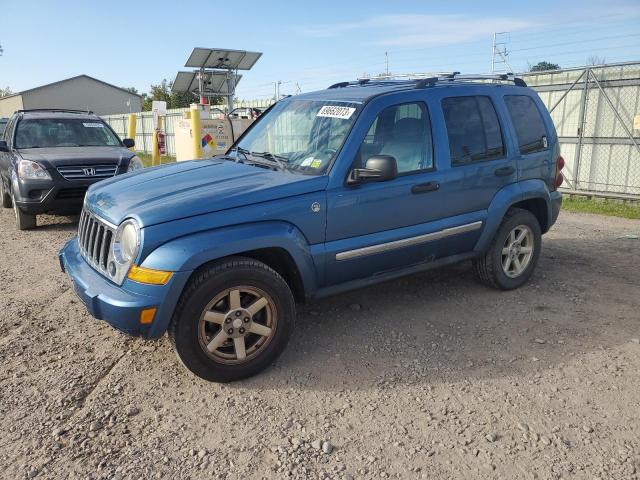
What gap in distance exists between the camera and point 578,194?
33.4 feet

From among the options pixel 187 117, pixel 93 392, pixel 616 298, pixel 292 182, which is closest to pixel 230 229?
pixel 292 182

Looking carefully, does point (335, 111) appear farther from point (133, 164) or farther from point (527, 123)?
point (133, 164)

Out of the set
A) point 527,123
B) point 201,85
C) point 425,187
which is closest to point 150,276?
point 425,187

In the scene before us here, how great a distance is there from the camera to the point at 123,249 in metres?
3.18

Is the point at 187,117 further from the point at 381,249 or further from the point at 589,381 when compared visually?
the point at 589,381

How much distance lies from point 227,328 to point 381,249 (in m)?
1.32

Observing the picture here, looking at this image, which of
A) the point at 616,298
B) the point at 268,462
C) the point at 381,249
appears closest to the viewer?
the point at 268,462

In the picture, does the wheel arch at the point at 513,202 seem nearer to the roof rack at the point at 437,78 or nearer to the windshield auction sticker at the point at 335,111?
the roof rack at the point at 437,78

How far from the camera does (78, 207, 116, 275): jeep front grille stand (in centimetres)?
340

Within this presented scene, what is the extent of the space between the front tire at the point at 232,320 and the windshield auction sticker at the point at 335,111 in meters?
1.35

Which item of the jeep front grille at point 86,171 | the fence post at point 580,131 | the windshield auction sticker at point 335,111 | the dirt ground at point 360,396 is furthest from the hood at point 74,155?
the fence post at point 580,131

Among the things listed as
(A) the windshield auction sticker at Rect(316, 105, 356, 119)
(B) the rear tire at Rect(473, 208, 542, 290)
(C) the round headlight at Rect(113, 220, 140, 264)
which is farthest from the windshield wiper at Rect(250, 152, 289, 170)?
(B) the rear tire at Rect(473, 208, 542, 290)

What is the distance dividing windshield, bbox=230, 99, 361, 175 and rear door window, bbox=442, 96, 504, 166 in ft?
3.03

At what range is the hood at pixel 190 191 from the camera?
3184mm
